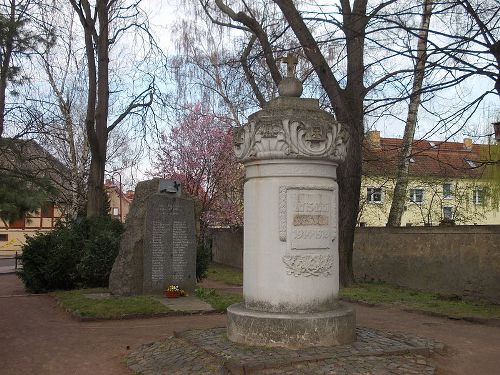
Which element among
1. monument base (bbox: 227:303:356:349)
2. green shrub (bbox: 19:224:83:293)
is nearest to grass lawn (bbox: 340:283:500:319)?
monument base (bbox: 227:303:356:349)

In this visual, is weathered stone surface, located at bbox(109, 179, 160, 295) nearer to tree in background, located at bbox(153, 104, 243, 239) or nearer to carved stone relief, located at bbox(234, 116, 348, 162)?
carved stone relief, located at bbox(234, 116, 348, 162)

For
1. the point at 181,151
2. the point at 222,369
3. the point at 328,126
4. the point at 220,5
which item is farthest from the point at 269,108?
the point at 181,151

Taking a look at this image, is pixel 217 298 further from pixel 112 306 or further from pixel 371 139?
pixel 371 139

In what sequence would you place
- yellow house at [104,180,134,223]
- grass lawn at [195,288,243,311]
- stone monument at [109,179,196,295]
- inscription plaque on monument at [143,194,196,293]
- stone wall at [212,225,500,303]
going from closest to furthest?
1. grass lawn at [195,288,243,311]
2. stone monument at [109,179,196,295]
3. inscription plaque on monument at [143,194,196,293]
4. stone wall at [212,225,500,303]
5. yellow house at [104,180,134,223]

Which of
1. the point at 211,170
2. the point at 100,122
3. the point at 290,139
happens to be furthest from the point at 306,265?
the point at 211,170

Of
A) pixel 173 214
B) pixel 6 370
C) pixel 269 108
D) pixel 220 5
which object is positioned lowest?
pixel 6 370

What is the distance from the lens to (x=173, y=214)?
14.6 m

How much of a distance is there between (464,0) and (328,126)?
310cm

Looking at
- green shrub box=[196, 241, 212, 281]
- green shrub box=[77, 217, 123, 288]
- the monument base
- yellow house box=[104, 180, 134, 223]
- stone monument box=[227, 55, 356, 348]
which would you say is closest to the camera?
the monument base

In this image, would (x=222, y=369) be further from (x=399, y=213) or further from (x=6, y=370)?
(x=399, y=213)

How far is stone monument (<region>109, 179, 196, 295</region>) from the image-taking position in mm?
14055

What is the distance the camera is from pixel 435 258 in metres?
16.3

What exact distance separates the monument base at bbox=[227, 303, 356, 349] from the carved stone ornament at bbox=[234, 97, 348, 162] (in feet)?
6.69

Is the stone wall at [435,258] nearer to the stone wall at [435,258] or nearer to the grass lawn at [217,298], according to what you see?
the stone wall at [435,258]
